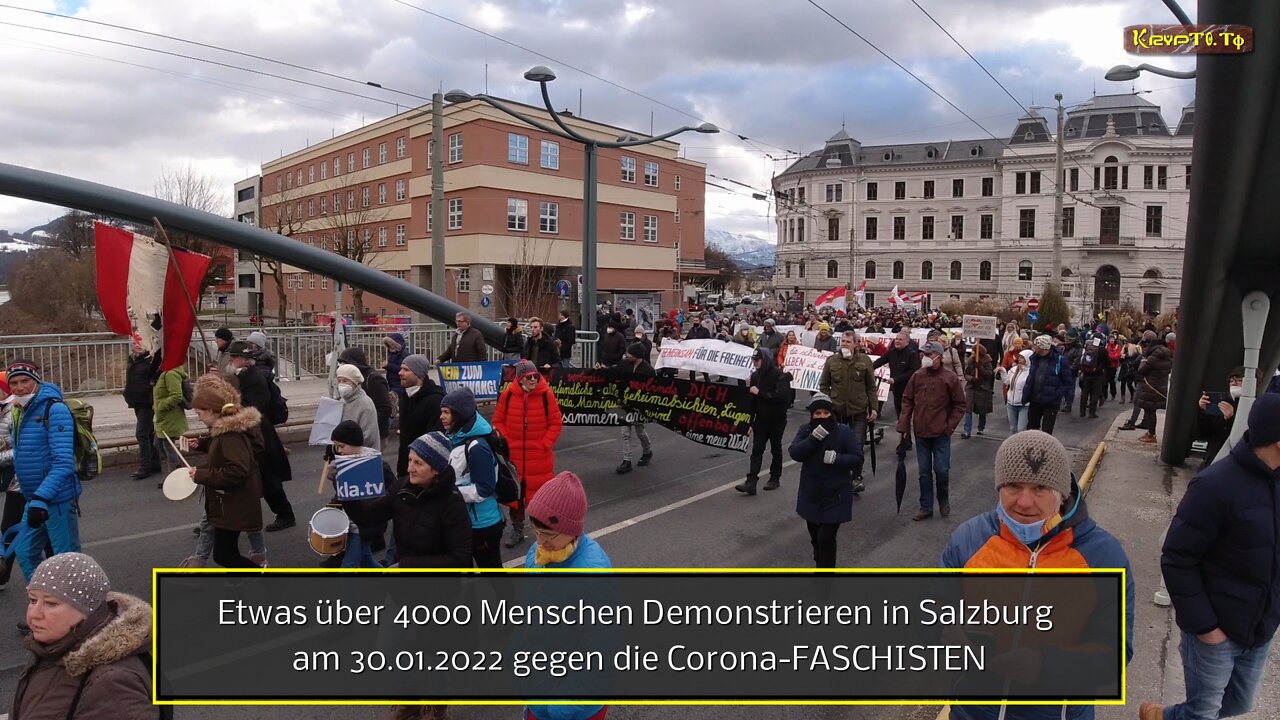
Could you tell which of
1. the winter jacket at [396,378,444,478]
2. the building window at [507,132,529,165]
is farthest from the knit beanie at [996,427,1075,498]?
the building window at [507,132,529,165]

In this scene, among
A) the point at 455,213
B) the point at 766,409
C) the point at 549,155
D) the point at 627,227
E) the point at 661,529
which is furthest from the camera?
the point at 627,227

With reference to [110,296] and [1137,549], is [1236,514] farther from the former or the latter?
[110,296]

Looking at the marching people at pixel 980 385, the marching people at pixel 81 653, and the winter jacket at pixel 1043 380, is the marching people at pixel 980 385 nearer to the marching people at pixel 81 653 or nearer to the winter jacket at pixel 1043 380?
the winter jacket at pixel 1043 380

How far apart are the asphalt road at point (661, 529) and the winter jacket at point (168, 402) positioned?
2.59 ft

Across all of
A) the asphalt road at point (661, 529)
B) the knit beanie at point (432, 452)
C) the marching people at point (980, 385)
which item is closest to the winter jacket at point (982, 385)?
the marching people at point (980, 385)

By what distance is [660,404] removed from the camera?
10.1 metres

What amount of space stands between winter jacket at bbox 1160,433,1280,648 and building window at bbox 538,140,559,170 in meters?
41.6

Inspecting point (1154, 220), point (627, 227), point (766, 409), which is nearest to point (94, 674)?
point (766, 409)

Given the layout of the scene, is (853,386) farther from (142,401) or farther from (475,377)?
(142,401)

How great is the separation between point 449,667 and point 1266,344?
32.4ft

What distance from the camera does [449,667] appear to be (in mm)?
3436

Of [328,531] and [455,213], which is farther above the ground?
Answer: [455,213]

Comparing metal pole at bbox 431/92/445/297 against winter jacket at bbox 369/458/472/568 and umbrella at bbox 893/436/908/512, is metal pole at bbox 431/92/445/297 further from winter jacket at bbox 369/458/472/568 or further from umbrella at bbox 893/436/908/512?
winter jacket at bbox 369/458/472/568

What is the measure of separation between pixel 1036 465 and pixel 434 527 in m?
2.95
